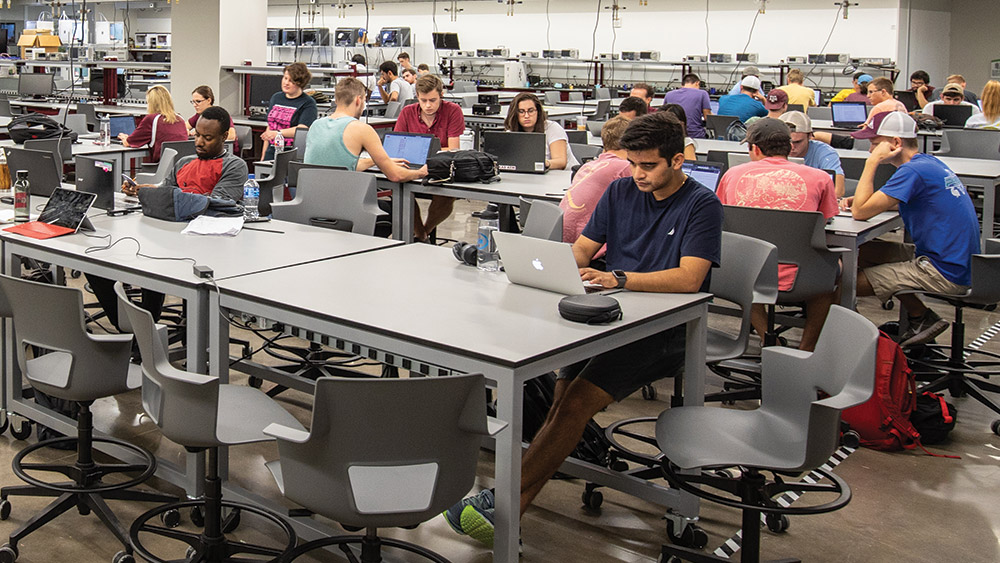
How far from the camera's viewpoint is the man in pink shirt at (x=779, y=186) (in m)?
4.06

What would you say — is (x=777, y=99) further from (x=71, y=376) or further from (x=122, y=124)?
(x=71, y=376)

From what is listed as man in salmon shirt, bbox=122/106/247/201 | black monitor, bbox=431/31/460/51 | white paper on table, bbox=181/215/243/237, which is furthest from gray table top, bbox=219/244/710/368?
black monitor, bbox=431/31/460/51

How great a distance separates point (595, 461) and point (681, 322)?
0.63m

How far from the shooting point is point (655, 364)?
282 cm

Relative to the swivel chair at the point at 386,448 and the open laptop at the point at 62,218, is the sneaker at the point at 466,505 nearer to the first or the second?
the swivel chair at the point at 386,448

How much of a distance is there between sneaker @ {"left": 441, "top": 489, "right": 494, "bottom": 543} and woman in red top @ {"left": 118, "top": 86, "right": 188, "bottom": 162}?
4752 millimetres

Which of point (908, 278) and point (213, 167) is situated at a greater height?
point (213, 167)

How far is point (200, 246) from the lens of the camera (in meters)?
3.33

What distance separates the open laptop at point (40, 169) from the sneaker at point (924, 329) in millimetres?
3763

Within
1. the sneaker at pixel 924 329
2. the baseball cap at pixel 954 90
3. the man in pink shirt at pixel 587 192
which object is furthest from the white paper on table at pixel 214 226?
the baseball cap at pixel 954 90

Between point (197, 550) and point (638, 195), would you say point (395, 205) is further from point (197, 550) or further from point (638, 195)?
point (197, 550)

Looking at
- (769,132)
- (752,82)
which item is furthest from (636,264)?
(752,82)

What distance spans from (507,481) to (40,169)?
10.0ft

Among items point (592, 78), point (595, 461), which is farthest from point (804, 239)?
point (592, 78)
